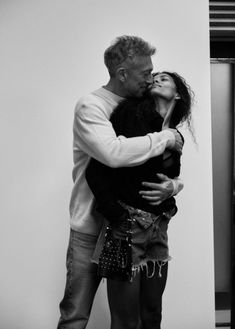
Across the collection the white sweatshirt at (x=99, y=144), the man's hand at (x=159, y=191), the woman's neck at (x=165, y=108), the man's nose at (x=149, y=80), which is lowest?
the man's hand at (x=159, y=191)

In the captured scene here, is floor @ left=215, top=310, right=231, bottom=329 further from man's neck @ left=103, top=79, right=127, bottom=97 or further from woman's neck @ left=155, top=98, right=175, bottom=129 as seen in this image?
man's neck @ left=103, top=79, right=127, bottom=97

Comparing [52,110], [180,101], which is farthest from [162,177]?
[52,110]

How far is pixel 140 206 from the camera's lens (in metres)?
1.54

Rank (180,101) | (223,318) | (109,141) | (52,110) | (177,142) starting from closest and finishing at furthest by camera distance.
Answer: (109,141)
(177,142)
(180,101)
(52,110)
(223,318)

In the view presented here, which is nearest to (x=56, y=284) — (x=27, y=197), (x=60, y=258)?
(x=60, y=258)

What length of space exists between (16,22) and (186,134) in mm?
1000

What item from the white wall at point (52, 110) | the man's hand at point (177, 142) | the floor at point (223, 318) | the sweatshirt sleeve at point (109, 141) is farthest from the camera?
the floor at point (223, 318)

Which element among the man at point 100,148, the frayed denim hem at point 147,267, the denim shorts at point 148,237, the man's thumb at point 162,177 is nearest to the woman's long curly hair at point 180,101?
the man at point 100,148

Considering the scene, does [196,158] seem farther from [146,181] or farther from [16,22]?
[16,22]

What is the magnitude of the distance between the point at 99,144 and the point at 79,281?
0.55m

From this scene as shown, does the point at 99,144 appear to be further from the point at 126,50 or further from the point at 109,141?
the point at 126,50

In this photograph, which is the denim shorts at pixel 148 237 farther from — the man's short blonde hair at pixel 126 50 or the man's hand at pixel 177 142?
the man's short blonde hair at pixel 126 50

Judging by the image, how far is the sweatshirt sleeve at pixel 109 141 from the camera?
1.51 m

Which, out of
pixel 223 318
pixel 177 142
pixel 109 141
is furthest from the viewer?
pixel 223 318
